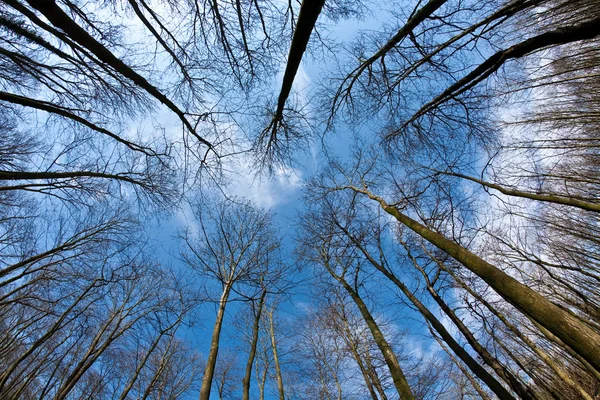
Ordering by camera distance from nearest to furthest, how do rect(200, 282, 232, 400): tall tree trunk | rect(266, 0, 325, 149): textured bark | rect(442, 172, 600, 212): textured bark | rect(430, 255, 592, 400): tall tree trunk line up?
rect(266, 0, 325, 149): textured bark
rect(442, 172, 600, 212): textured bark
rect(200, 282, 232, 400): tall tree trunk
rect(430, 255, 592, 400): tall tree trunk

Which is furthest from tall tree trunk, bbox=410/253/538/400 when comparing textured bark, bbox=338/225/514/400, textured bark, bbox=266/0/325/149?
textured bark, bbox=266/0/325/149

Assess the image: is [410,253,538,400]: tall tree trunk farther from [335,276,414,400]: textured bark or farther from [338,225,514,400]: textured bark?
[335,276,414,400]: textured bark

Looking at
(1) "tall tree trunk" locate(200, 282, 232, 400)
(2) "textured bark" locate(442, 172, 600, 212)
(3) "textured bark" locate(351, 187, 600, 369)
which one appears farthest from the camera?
(1) "tall tree trunk" locate(200, 282, 232, 400)

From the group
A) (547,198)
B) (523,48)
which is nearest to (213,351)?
(547,198)

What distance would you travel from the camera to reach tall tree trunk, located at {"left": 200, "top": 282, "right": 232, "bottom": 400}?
4395mm

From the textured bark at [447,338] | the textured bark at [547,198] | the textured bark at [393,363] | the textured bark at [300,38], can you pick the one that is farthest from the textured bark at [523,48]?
the textured bark at [393,363]

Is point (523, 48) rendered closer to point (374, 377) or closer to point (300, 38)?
point (300, 38)

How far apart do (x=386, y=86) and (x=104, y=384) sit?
14644 millimetres

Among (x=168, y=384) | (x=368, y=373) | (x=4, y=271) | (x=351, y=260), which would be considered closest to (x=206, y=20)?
(x=4, y=271)

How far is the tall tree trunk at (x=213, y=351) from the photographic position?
4395mm

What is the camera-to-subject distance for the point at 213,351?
198 inches

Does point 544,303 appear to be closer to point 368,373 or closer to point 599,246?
point 368,373

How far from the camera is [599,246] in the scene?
7.02 m

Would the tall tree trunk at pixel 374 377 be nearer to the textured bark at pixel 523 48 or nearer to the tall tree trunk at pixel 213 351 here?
the tall tree trunk at pixel 213 351
